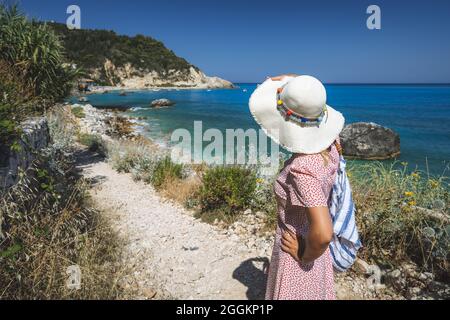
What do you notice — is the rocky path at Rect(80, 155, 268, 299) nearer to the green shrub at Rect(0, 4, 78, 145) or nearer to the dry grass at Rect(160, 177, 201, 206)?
the dry grass at Rect(160, 177, 201, 206)

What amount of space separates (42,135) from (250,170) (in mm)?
4121

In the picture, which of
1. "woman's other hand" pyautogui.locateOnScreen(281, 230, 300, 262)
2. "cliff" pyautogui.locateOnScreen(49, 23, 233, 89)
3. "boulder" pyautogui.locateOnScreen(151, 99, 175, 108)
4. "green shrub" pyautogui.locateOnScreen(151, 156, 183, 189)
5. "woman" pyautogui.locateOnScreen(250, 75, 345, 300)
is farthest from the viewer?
"cliff" pyautogui.locateOnScreen(49, 23, 233, 89)

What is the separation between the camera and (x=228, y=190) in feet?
18.6

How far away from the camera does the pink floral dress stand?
1.59 meters

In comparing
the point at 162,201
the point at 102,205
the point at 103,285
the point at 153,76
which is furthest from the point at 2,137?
the point at 153,76

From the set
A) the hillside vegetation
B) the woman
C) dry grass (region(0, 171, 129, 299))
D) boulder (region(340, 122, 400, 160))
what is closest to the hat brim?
the woman

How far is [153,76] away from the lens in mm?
82438

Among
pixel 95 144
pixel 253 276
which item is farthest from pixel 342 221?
pixel 95 144

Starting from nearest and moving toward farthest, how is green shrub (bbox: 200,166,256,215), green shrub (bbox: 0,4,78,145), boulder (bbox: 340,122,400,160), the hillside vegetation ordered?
green shrub (bbox: 200,166,256,215)
green shrub (bbox: 0,4,78,145)
boulder (bbox: 340,122,400,160)
the hillside vegetation

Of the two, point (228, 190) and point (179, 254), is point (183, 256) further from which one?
point (228, 190)

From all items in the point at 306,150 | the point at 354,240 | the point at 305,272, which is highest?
the point at 306,150

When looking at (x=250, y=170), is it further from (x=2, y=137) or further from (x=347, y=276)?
(x=2, y=137)

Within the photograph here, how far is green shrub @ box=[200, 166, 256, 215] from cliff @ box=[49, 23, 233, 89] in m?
63.3

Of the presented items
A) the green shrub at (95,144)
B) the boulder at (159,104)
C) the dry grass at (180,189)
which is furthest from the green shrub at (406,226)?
the boulder at (159,104)
